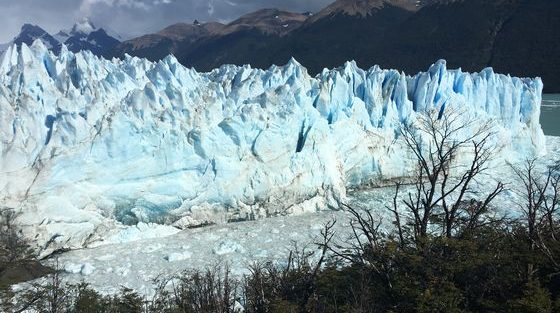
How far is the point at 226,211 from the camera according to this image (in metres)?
12.9

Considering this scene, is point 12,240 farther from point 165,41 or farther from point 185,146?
point 165,41

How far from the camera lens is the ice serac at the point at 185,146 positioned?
1174 centimetres

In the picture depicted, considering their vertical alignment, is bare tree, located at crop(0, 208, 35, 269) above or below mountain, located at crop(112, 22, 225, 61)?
below

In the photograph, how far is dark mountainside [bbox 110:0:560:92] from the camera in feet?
201

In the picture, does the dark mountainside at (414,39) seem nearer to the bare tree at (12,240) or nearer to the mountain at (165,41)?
the mountain at (165,41)

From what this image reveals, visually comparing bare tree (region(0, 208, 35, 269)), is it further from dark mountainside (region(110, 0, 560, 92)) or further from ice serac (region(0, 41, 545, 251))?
dark mountainside (region(110, 0, 560, 92))

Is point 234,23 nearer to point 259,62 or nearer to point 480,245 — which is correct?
point 259,62

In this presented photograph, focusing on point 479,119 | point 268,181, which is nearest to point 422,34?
point 479,119

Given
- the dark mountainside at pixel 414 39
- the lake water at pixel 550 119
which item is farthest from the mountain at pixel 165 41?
the lake water at pixel 550 119

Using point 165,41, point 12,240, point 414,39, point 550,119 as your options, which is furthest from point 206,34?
point 12,240

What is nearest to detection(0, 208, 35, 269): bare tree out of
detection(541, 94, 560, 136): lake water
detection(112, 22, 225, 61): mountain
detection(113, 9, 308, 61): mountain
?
detection(541, 94, 560, 136): lake water

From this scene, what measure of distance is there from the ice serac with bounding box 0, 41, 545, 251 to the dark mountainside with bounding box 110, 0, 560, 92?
44.5 metres

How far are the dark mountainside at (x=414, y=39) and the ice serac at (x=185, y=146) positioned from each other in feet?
146

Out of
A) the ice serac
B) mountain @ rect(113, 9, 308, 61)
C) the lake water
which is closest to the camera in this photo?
the ice serac
